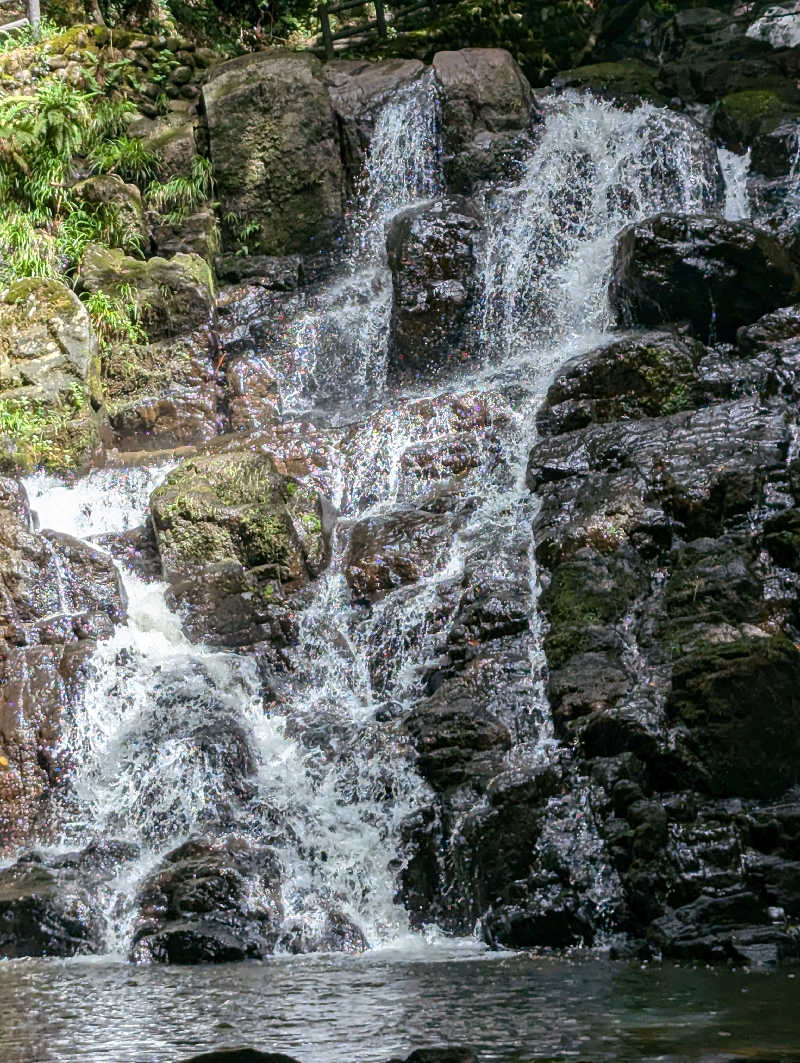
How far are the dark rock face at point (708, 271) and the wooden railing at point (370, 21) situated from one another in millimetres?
8366

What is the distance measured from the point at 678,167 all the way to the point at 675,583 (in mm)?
7959

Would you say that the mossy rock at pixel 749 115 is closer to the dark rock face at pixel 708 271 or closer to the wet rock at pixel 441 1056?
the dark rock face at pixel 708 271

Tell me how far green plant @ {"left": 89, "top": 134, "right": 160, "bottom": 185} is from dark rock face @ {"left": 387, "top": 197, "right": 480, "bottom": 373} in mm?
4481

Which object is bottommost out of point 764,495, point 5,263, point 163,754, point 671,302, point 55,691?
point 163,754

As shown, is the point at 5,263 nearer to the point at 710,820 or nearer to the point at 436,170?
the point at 436,170

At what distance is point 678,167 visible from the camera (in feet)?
46.1

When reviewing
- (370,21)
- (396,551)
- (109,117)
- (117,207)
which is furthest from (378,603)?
(370,21)

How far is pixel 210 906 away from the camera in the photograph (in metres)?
6.43

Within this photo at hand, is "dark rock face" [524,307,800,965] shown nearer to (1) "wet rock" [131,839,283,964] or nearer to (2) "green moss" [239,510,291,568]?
(1) "wet rock" [131,839,283,964]

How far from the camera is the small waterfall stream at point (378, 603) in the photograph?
721 centimetres

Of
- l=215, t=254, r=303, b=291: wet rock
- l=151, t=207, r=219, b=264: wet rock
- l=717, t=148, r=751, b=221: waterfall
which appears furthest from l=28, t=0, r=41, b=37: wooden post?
l=717, t=148, r=751, b=221: waterfall

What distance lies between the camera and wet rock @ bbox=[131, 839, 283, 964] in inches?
241

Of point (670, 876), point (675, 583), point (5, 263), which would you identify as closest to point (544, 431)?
point (675, 583)

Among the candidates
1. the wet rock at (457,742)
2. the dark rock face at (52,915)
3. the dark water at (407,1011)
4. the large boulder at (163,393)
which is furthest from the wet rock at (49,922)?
the large boulder at (163,393)
